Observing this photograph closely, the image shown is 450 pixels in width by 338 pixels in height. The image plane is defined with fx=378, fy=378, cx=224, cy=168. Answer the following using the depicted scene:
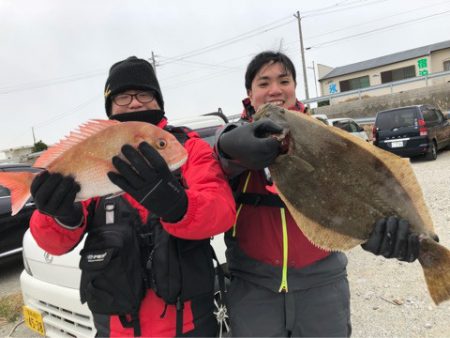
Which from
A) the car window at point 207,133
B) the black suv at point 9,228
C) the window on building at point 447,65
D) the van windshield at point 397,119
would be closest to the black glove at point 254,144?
the car window at point 207,133

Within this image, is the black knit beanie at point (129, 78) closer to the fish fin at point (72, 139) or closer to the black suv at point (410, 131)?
the fish fin at point (72, 139)

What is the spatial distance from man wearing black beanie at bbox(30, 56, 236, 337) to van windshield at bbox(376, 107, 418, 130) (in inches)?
512

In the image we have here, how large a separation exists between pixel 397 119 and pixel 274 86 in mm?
12679

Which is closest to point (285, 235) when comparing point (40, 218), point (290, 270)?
point (290, 270)

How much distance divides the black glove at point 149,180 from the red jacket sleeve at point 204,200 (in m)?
0.07

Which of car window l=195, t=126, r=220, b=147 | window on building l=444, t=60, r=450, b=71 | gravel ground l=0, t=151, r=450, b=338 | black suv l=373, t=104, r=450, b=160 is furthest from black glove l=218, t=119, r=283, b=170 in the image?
window on building l=444, t=60, r=450, b=71

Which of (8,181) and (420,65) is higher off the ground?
(420,65)

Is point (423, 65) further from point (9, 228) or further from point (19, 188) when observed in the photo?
point (19, 188)

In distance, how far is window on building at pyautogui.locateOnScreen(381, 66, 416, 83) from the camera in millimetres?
43094

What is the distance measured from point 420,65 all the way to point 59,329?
46.6m

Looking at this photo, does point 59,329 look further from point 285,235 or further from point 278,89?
point 278,89

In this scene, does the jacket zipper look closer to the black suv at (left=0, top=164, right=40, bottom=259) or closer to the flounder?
the flounder

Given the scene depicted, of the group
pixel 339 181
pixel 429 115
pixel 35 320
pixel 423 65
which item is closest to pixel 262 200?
pixel 339 181

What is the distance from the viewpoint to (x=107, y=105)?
229cm
